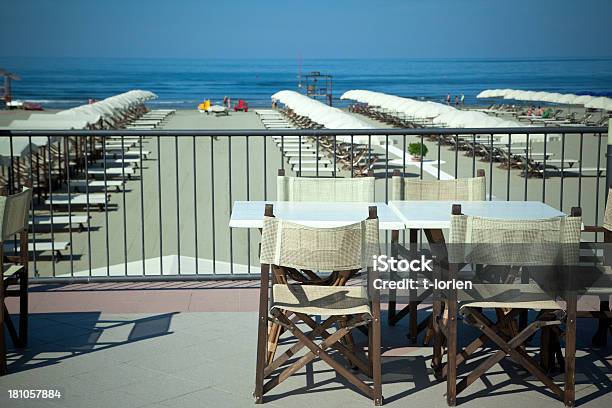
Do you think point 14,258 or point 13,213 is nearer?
point 13,213

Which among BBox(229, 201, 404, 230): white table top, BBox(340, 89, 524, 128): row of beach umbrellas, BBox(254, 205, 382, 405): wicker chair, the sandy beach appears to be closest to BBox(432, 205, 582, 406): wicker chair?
BBox(254, 205, 382, 405): wicker chair

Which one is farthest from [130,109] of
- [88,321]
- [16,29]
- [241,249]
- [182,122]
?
[16,29]

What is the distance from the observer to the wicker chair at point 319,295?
14.0 ft

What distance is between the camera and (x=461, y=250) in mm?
4301

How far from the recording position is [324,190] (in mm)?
5727

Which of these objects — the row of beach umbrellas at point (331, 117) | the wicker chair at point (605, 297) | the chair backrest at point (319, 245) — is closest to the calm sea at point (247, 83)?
the row of beach umbrellas at point (331, 117)

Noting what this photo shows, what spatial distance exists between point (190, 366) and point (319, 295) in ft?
2.95

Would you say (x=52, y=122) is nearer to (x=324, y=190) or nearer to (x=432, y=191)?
(x=324, y=190)

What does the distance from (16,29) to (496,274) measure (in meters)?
135

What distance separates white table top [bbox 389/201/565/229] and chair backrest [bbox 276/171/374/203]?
0.96 feet

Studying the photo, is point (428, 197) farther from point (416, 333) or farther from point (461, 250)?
point (461, 250)

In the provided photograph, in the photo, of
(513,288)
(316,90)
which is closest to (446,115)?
(513,288)

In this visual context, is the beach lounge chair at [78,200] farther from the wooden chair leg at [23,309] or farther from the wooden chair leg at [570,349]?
the wooden chair leg at [570,349]

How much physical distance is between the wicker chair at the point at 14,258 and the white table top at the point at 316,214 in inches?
45.5
